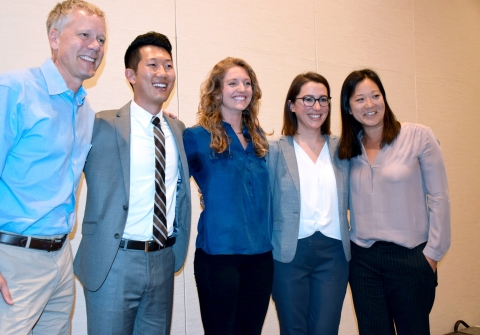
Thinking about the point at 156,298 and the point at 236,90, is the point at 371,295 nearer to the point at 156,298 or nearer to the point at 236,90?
the point at 156,298

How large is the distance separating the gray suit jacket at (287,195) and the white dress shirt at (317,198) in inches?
1.3

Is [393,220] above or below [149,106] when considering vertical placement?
below

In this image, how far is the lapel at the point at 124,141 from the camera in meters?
2.01

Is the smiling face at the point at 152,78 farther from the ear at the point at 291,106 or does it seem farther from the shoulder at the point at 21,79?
the ear at the point at 291,106

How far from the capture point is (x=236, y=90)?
233cm

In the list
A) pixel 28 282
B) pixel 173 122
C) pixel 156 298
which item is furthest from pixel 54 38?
pixel 156 298

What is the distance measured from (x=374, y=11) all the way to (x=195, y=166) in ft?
10.0

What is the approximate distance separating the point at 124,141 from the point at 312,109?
3.49 feet

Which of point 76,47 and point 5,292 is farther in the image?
point 76,47

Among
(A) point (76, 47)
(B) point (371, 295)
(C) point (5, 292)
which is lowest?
(B) point (371, 295)

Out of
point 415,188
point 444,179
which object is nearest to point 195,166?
point 415,188

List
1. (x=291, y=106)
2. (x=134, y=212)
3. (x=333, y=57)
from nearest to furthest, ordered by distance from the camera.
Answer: (x=134, y=212)
(x=291, y=106)
(x=333, y=57)

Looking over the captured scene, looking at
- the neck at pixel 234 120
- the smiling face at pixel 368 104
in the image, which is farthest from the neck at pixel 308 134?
the neck at pixel 234 120

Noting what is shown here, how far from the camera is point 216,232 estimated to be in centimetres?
215
